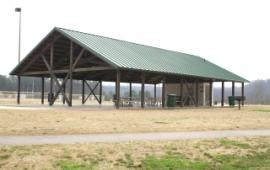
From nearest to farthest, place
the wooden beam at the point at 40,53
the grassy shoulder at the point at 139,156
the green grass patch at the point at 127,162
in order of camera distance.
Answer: the grassy shoulder at the point at 139,156 → the green grass patch at the point at 127,162 → the wooden beam at the point at 40,53

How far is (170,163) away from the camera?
10914 mm

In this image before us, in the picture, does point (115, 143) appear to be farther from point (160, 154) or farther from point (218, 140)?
point (218, 140)

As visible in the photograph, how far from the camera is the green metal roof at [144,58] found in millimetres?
29938

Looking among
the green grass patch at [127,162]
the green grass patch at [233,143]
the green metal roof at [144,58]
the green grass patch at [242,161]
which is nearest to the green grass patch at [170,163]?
the green grass patch at [127,162]

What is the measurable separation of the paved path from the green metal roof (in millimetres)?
13278

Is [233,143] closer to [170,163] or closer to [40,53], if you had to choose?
[170,163]

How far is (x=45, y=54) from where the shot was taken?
36.2m

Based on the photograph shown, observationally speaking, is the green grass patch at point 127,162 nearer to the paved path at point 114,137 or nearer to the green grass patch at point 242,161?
the paved path at point 114,137

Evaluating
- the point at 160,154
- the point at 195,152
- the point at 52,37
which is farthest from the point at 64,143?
the point at 52,37

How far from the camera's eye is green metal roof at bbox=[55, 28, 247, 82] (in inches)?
1179

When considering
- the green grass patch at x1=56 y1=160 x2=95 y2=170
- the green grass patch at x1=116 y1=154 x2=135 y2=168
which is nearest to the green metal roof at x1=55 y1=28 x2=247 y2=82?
the green grass patch at x1=116 y1=154 x2=135 y2=168

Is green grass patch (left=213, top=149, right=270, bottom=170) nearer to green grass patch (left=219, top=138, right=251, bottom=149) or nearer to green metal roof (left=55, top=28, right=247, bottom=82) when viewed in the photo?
green grass patch (left=219, top=138, right=251, bottom=149)

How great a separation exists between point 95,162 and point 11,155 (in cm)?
214

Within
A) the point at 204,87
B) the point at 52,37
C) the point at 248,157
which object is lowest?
the point at 248,157
